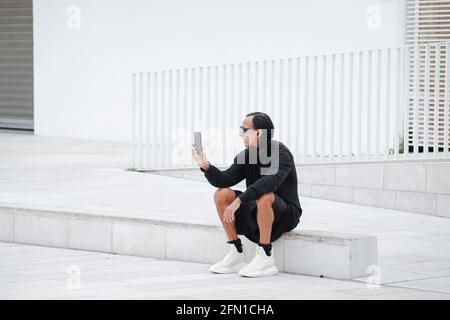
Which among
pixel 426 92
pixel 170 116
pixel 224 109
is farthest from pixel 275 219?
pixel 170 116

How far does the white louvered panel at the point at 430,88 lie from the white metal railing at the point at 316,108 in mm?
11

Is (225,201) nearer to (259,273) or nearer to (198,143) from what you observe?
(198,143)

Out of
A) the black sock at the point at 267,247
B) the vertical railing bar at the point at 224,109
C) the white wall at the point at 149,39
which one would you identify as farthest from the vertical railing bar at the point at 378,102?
the black sock at the point at 267,247

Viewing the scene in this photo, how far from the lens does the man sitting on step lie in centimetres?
879

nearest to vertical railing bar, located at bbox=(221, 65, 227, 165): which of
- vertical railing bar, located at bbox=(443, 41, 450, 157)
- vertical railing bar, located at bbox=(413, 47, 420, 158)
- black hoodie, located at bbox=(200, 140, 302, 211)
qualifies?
vertical railing bar, located at bbox=(413, 47, 420, 158)

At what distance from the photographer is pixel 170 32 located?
18953mm

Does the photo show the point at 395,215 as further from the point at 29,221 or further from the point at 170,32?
the point at 170,32

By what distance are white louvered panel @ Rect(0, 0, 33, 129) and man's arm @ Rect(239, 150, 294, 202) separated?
13391 millimetres

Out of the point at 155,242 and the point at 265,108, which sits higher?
the point at 265,108

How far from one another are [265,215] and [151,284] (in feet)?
3.33

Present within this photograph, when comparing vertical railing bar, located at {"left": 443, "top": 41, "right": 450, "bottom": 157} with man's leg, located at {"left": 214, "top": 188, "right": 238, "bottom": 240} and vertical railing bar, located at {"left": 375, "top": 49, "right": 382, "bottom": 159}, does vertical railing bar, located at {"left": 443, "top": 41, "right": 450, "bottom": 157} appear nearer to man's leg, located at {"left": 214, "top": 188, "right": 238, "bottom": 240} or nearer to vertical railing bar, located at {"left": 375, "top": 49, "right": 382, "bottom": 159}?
vertical railing bar, located at {"left": 375, "top": 49, "right": 382, "bottom": 159}
